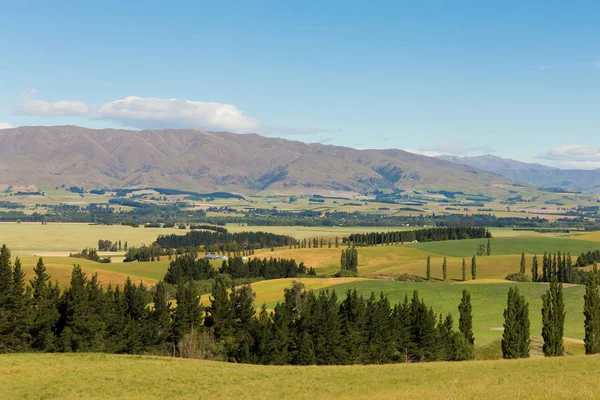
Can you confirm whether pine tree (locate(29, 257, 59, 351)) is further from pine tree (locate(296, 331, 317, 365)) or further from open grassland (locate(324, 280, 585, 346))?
open grassland (locate(324, 280, 585, 346))

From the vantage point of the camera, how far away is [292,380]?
51.9 meters

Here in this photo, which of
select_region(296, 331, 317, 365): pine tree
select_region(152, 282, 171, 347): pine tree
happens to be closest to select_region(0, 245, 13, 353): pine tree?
select_region(152, 282, 171, 347): pine tree

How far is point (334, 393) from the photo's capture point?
4588 cm

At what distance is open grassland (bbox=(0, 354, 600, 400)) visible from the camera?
4219 cm

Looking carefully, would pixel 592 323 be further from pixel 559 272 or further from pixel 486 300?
pixel 559 272

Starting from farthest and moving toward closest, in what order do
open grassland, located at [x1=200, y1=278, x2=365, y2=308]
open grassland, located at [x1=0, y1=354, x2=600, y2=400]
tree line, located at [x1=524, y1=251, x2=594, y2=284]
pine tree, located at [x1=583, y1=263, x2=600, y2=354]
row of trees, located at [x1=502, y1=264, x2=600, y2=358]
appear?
1. tree line, located at [x1=524, y1=251, x2=594, y2=284]
2. open grassland, located at [x1=200, y1=278, x2=365, y2=308]
3. row of trees, located at [x1=502, y1=264, x2=600, y2=358]
4. pine tree, located at [x1=583, y1=263, x2=600, y2=354]
5. open grassland, located at [x1=0, y1=354, x2=600, y2=400]

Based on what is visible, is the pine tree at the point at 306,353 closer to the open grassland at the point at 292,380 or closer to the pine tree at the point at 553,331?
the open grassland at the point at 292,380

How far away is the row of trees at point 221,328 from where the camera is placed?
260 ft

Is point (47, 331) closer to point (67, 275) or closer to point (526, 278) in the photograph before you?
point (67, 275)

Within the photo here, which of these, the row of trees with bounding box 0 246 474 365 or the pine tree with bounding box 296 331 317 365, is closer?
the pine tree with bounding box 296 331 317 365

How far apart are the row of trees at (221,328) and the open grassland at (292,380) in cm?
1637

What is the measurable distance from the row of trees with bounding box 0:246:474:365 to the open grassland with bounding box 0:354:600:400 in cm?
1637

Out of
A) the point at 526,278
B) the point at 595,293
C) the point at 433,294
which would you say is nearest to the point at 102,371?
the point at 595,293

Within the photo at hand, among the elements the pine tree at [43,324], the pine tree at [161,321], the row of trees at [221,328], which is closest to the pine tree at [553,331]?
the row of trees at [221,328]
